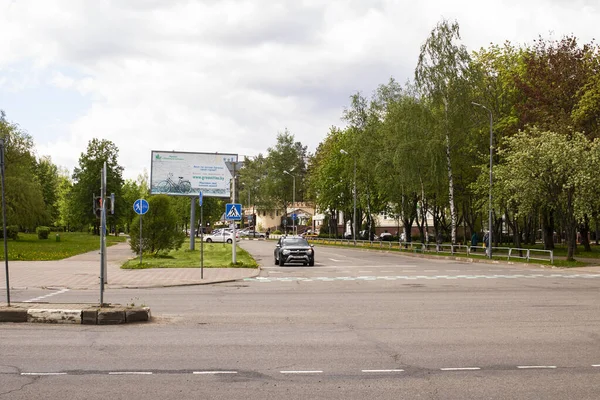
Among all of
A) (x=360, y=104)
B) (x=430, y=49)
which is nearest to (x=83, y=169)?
(x=360, y=104)

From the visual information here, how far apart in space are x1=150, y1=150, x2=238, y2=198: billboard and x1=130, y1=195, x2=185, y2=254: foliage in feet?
31.7

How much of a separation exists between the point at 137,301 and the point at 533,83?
116ft

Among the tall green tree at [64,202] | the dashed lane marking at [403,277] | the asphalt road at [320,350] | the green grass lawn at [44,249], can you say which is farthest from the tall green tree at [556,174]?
the tall green tree at [64,202]

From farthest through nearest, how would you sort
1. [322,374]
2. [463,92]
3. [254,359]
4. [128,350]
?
1. [463,92]
2. [128,350]
3. [254,359]
4. [322,374]

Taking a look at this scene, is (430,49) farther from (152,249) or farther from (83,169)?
(83,169)

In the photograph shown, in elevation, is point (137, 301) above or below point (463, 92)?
below

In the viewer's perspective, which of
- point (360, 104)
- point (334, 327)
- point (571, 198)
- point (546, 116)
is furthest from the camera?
point (360, 104)

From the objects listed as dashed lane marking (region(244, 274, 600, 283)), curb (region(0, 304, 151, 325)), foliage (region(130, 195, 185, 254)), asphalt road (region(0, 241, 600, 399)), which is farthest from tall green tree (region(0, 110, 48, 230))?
curb (region(0, 304, 151, 325))

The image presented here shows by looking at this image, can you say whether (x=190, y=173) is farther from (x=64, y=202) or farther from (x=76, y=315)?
(x=64, y=202)

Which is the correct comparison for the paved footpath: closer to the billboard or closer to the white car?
the billboard

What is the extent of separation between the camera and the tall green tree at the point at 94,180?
92.9 m

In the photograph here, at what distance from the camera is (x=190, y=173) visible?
47.6 m

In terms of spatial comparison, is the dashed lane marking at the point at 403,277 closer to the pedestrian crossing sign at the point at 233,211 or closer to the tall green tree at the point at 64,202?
the pedestrian crossing sign at the point at 233,211

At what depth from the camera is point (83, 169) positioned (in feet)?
316
